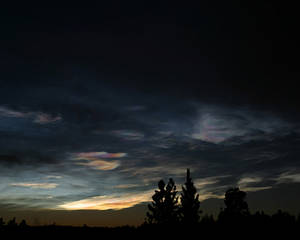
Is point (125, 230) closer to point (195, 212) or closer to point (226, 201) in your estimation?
point (226, 201)

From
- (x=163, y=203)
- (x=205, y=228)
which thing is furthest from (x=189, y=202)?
(x=205, y=228)

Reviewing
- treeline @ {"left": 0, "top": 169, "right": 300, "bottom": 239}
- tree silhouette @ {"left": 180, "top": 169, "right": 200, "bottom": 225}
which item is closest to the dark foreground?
treeline @ {"left": 0, "top": 169, "right": 300, "bottom": 239}

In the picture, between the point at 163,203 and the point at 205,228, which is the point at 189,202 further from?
the point at 205,228

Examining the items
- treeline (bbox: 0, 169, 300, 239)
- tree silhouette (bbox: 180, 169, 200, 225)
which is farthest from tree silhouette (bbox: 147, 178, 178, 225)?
treeline (bbox: 0, 169, 300, 239)

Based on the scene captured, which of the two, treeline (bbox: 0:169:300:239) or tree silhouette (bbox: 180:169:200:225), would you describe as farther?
tree silhouette (bbox: 180:169:200:225)

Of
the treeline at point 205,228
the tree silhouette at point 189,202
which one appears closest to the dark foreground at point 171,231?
the treeline at point 205,228

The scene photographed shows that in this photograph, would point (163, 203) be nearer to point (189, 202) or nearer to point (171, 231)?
point (189, 202)

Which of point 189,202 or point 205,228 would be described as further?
point 189,202

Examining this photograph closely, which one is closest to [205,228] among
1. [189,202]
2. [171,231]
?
[171,231]

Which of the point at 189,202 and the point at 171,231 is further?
the point at 189,202

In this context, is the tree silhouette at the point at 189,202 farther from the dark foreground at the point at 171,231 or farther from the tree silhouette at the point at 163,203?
the dark foreground at the point at 171,231

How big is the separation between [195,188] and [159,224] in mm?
50853

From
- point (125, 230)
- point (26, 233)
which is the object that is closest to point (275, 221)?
point (125, 230)

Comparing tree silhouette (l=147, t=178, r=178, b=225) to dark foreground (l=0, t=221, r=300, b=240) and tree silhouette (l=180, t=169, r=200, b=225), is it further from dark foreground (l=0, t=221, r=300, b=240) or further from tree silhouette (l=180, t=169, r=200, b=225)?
dark foreground (l=0, t=221, r=300, b=240)
